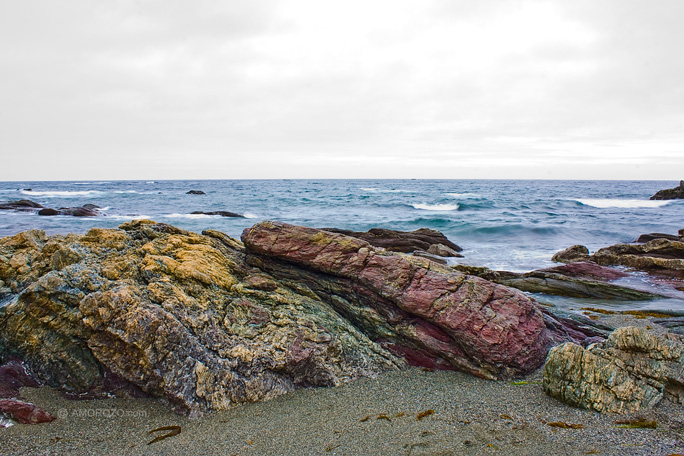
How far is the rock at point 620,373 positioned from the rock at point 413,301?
0.94m

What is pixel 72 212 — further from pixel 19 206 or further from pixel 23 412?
pixel 23 412

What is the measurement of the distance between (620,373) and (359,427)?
12.9 ft

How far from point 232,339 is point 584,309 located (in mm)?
10453

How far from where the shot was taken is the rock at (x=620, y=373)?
5898 mm

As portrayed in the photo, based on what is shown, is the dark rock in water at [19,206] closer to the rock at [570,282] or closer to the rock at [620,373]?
the rock at [570,282]

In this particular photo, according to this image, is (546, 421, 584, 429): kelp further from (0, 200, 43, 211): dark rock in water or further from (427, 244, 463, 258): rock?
(0, 200, 43, 211): dark rock in water

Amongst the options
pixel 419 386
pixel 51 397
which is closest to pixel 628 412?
pixel 419 386

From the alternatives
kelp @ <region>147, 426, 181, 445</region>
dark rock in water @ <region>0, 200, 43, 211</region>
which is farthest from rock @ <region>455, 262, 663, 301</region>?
dark rock in water @ <region>0, 200, 43, 211</region>

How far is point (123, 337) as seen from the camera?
19.3 feet

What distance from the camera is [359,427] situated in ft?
18.5

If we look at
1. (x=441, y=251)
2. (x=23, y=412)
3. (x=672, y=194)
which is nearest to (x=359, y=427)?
(x=23, y=412)

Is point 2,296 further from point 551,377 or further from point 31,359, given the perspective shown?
point 551,377

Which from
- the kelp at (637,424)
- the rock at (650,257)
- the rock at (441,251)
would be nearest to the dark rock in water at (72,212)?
the rock at (441,251)

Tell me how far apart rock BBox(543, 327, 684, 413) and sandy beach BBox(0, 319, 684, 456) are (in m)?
0.18
